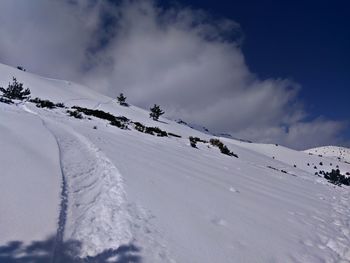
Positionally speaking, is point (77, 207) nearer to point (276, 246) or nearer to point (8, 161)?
point (8, 161)

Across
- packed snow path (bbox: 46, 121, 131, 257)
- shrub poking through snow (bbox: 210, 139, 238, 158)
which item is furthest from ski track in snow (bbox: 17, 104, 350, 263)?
shrub poking through snow (bbox: 210, 139, 238, 158)

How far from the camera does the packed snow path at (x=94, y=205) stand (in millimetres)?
2828

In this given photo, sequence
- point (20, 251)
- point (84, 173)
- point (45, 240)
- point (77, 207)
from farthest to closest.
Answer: point (84, 173) → point (77, 207) → point (45, 240) → point (20, 251)

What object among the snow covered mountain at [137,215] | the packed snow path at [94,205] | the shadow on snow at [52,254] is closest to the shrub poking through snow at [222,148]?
the snow covered mountain at [137,215]

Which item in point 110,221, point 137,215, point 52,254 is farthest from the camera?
point 137,215

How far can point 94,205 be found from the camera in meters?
3.67

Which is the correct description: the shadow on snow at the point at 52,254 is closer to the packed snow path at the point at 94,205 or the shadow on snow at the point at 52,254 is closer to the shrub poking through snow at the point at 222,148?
the packed snow path at the point at 94,205

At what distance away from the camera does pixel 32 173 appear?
13.8 ft

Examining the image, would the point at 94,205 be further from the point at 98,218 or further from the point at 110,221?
the point at 110,221

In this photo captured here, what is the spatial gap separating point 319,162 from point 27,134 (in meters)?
38.9

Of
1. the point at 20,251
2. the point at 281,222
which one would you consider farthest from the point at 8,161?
the point at 281,222

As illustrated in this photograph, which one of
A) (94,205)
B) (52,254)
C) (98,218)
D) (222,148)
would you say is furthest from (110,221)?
(222,148)

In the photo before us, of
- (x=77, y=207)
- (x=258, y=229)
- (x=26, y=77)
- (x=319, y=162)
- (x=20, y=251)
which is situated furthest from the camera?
(x=319, y=162)

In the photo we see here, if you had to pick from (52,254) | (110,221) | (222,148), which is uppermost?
(222,148)
